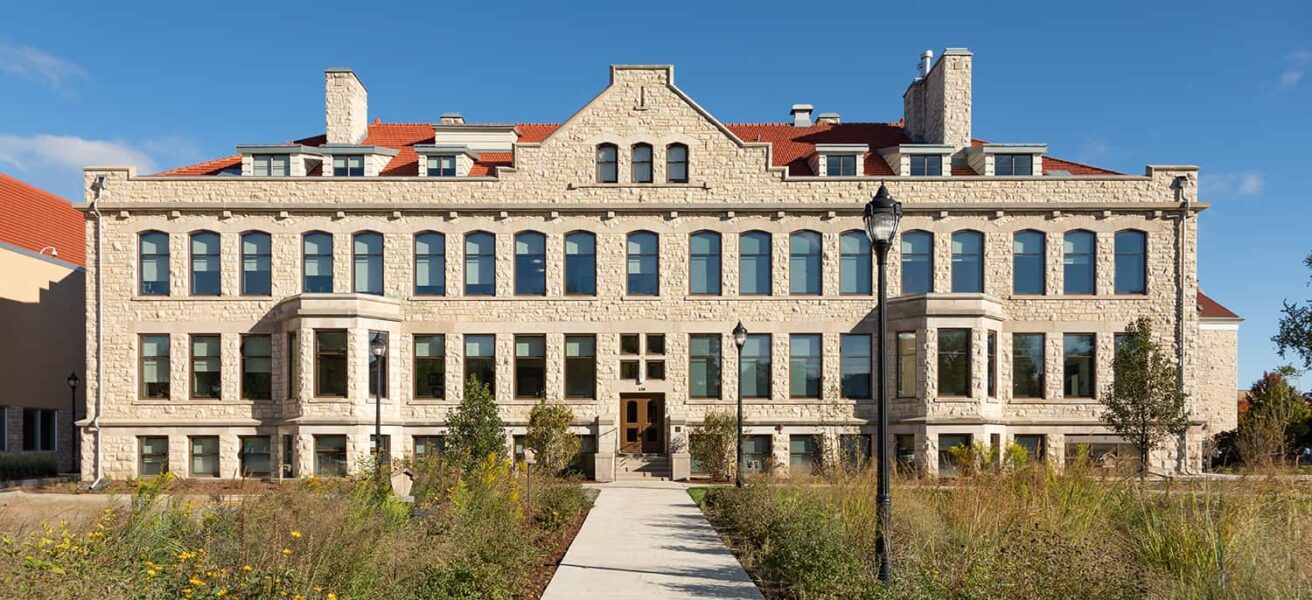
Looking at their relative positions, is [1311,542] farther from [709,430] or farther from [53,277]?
[53,277]

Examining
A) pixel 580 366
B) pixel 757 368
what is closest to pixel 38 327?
pixel 580 366

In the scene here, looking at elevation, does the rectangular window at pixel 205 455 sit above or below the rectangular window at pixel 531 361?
below

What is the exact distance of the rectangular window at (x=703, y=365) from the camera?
29734 mm

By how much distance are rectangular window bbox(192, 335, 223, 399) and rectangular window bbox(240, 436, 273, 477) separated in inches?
74.9

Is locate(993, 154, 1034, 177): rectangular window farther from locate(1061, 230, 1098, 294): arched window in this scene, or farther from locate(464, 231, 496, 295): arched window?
locate(464, 231, 496, 295): arched window

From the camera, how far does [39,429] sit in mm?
35156

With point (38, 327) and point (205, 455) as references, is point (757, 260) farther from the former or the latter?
point (38, 327)

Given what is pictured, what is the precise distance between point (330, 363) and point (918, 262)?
63.1ft

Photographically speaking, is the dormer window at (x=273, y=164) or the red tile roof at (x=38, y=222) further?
the red tile roof at (x=38, y=222)

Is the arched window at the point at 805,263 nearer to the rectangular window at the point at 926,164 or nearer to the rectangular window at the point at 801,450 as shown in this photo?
the rectangular window at the point at 926,164

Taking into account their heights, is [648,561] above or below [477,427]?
below

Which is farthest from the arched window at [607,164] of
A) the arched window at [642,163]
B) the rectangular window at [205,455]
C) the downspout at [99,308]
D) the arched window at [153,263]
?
the downspout at [99,308]

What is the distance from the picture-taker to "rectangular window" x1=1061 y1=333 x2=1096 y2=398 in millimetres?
29391

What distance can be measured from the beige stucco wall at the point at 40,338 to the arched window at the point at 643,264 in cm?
2330
